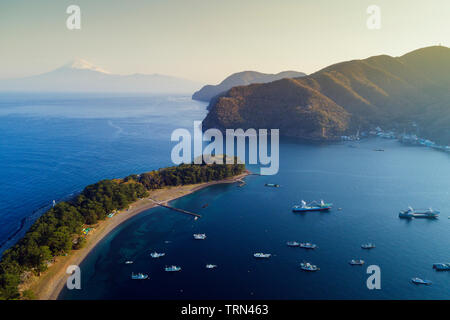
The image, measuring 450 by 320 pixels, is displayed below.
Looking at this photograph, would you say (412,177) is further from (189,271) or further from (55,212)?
(55,212)

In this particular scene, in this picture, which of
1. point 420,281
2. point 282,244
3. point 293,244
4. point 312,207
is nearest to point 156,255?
point 282,244

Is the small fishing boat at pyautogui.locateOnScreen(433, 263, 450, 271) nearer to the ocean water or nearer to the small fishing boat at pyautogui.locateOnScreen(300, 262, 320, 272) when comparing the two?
the small fishing boat at pyautogui.locateOnScreen(300, 262, 320, 272)

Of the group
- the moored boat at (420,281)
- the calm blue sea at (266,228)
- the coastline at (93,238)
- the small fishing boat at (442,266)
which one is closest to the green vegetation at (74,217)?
the coastline at (93,238)

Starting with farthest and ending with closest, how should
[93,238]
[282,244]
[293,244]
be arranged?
[93,238], [282,244], [293,244]

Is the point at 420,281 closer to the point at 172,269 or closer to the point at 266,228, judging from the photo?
the point at 266,228

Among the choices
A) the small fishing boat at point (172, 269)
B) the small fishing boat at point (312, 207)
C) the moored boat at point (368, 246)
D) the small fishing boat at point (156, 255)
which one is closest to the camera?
the small fishing boat at point (172, 269)

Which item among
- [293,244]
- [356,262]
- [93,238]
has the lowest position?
[356,262]

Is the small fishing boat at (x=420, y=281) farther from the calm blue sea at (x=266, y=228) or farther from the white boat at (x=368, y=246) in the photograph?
the white boat at (x=368, y=246)
